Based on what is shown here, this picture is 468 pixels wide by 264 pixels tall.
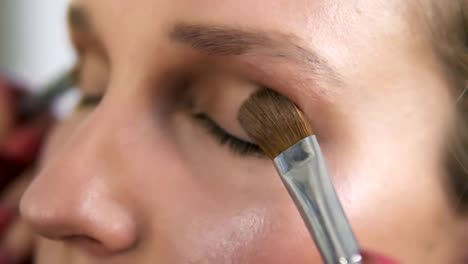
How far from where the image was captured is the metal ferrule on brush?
15.0 inches

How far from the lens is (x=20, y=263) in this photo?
2.43ft

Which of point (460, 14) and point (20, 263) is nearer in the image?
point (460, 14)

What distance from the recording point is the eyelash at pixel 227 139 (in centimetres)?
47

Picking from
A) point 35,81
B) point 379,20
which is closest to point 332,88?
point 379,20

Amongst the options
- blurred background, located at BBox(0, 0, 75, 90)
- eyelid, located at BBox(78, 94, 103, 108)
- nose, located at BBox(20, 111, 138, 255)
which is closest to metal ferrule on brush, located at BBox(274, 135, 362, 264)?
nose, located at BBox(20, 111, 138, 255)

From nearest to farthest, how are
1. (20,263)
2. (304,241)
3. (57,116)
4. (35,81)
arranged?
1. (304,241)
2. (20,263)
3. (57,116)
4. (35,81)

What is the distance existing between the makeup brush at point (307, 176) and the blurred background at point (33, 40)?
0.99 m

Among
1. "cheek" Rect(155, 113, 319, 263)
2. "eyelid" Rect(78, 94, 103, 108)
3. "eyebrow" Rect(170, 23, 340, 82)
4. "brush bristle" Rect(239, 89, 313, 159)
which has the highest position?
"eyebrow" Rect(170, 23, 340, 82)

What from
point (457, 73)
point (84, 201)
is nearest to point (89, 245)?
point (84, 201)

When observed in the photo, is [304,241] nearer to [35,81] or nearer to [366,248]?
[366,248]

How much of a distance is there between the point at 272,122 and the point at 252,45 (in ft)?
0.21

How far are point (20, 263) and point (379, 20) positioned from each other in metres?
0.56

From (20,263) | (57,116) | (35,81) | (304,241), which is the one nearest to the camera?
(304,241)

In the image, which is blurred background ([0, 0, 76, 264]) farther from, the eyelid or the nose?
the nose
